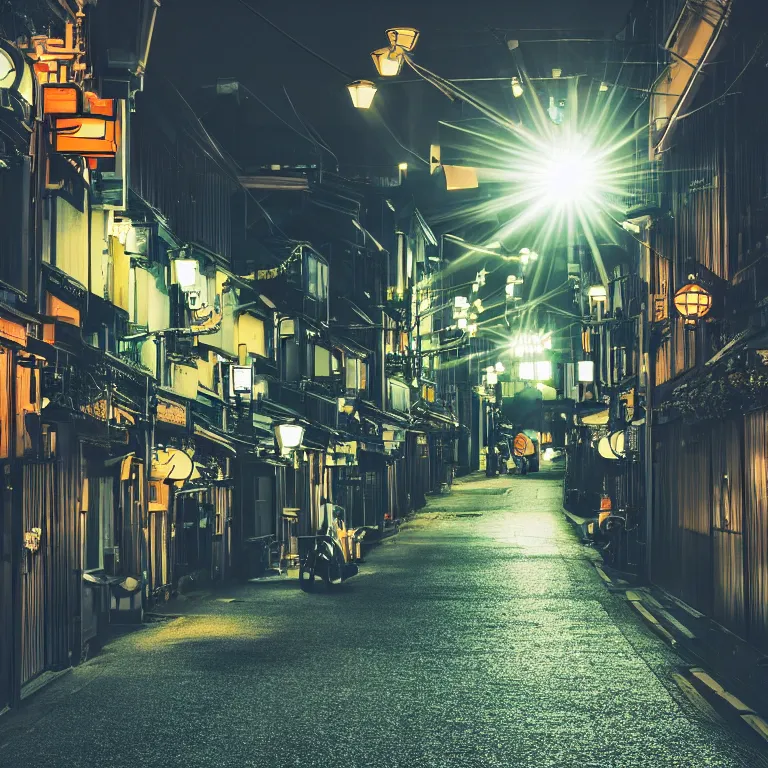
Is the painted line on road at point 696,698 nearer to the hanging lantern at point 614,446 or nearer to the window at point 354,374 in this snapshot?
the hanging lantern at point 614,446

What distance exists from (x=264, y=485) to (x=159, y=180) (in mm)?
11519

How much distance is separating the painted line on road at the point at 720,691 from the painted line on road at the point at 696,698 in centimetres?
19

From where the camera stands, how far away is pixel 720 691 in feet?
44.3

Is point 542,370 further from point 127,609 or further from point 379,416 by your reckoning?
point 127,609

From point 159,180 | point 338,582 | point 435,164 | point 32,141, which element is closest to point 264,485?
point 338,582

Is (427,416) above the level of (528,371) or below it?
below

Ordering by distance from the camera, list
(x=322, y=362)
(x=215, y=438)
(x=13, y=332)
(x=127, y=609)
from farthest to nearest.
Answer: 1. (x=322, y=362)
2. (x=215, y=438)
3. (x=127, y=609)
4. (x=13, y=332)

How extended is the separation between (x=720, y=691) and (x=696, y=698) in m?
0.39

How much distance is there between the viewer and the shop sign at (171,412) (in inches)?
893

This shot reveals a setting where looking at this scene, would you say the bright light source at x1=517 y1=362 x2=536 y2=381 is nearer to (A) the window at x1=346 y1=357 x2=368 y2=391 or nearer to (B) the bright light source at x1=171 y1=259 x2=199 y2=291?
(A) the window at x1=346 y1=357 x2=368 y2=391

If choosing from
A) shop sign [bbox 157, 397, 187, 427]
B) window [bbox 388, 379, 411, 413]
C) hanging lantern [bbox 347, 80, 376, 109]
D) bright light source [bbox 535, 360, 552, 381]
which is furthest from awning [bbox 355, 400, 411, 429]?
hanging lantern [bbox 347, 80, 376, 109]

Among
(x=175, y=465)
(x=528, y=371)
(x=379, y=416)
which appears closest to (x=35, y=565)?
(x=175, y=465)

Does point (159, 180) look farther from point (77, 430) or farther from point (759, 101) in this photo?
point (759, 101)

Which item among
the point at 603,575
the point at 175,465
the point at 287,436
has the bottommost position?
the point at 603,575
